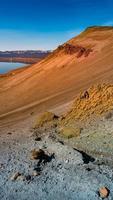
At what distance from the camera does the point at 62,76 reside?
3562cm

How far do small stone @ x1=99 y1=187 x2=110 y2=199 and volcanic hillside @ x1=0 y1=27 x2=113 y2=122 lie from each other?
16445 mm

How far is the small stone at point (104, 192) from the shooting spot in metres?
9.28

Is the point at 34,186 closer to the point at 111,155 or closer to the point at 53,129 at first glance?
the point at 111,155

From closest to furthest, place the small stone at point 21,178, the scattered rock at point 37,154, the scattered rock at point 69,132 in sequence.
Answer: the small stone at point 21,178, the scattered rock at point 37,154, the scattered rock at point 69,132

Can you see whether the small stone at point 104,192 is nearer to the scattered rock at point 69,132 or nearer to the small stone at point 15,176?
the small stone at point 15,176

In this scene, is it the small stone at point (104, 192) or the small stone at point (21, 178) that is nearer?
the small stone at point (104, 192)

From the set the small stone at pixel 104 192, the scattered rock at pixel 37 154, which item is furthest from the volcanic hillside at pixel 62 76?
the small stone at pixel 104 192

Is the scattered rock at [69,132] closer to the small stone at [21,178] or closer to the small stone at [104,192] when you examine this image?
the small stone at [21,178]

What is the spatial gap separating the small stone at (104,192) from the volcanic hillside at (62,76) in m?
16.4

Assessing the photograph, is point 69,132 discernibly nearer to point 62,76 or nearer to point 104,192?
point 104,192

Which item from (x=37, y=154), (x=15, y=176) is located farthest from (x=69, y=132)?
(x=15, y=176)

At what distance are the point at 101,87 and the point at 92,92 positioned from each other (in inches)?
22.9

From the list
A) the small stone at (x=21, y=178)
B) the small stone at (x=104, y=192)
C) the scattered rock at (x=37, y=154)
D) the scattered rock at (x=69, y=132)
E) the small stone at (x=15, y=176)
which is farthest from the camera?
the scattered rock at (x=69, y=132)

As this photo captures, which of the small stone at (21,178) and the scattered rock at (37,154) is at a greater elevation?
the scattered rock at (37,154)
